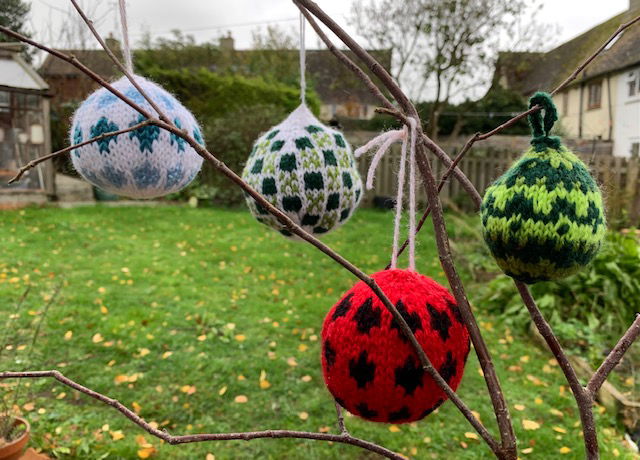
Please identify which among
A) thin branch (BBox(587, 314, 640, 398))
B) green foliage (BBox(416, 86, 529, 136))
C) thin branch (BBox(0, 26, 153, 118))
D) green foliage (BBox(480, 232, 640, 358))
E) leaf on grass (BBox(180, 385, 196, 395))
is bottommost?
leaf on grass (BBox(180, 385, 196, 395))

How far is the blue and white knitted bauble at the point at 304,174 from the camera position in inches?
40.4

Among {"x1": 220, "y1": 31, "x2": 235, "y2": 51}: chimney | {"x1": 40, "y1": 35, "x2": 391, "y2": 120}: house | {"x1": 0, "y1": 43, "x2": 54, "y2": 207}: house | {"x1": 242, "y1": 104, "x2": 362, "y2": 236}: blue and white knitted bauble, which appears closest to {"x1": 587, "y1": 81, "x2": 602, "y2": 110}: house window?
{"x1": 40, "y1": 35, "x2": 391, "y2": 120}: house

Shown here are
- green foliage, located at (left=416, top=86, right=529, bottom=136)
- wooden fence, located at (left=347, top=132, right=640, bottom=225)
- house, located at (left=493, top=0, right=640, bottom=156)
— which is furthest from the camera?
green foliage, located at (left=416, top=86, right=529, bottom=136)

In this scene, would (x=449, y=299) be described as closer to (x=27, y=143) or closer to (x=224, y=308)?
(x=224, y=308)

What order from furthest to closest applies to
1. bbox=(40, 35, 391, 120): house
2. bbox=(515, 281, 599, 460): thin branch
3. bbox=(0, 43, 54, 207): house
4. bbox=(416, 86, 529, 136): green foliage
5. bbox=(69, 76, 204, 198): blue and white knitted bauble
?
bbox=(416, 86, 529, 136): green foliage
bbox=(40, 35, 391, 120): house
bbox=(0, 43, 54, 207): house
bbox=(69, 76, 204, 198): blue and white knitted bauble
bbox=(515, 281, 599, 460): thin branch

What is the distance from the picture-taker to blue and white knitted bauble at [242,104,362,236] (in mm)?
1026

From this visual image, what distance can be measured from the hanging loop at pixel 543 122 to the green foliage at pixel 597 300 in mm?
3045

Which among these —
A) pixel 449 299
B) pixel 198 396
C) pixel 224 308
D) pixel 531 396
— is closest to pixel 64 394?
pixel 198 396

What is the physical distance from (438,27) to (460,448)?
7.05m

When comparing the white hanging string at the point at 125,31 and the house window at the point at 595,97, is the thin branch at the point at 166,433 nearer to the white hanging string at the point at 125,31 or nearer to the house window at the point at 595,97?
the white hanging string at the point at 125,31

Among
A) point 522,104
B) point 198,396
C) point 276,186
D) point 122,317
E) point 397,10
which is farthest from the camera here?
point 522,104

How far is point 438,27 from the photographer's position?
26.1ft

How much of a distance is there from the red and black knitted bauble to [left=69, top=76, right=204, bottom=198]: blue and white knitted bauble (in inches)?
17.9

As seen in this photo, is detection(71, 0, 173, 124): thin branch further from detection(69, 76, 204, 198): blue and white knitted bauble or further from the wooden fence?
the wooden fence
